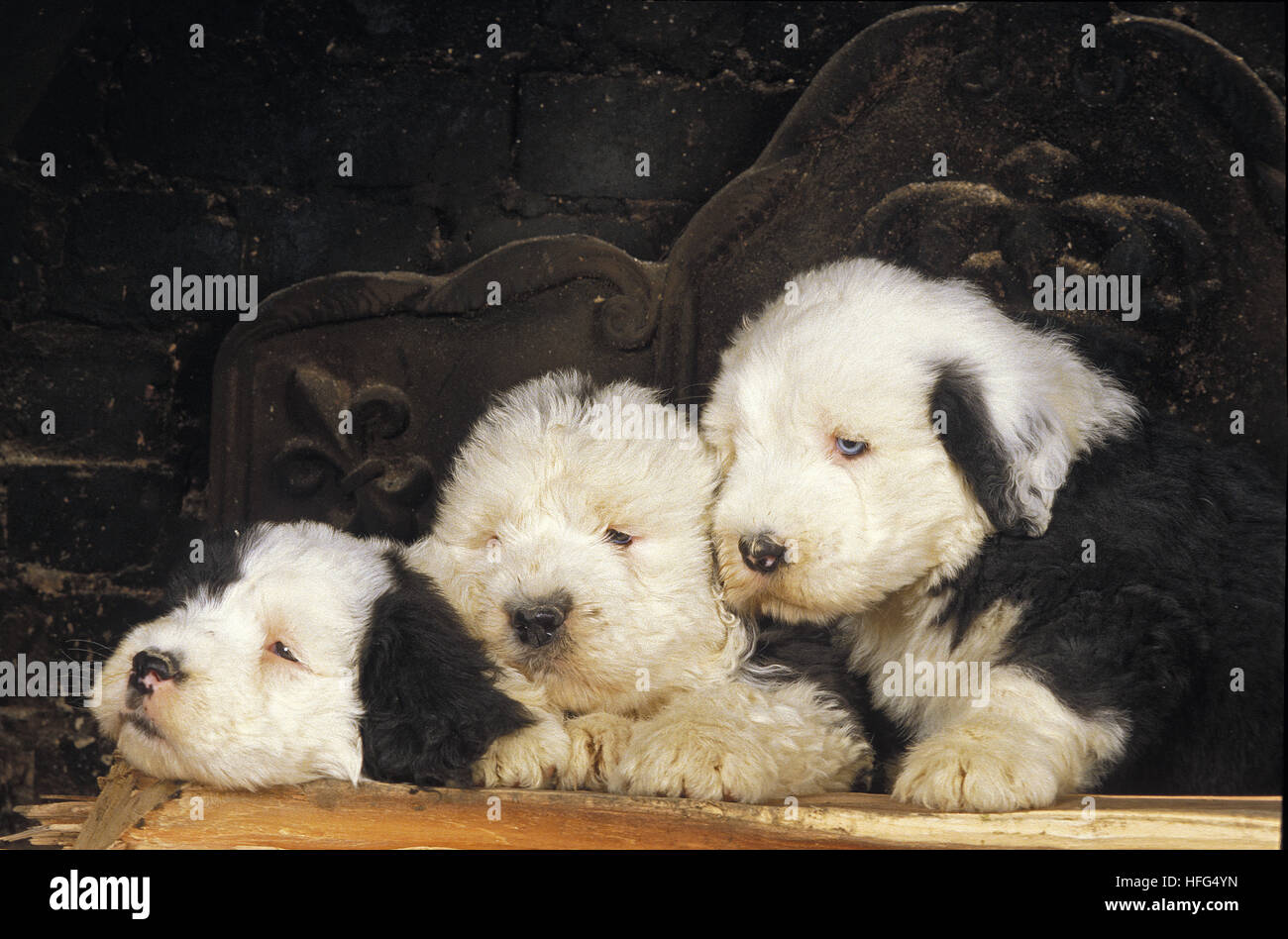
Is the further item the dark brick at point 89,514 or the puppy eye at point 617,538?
the dark brick at point 89,514

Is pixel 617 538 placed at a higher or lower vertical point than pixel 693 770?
higher

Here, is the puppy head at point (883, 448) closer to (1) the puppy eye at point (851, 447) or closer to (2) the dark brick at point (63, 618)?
(1) the puppy eye at point (851, 447)

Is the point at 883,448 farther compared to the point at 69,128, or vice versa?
the point at 69,128

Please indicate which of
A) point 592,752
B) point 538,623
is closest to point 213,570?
point 538,623

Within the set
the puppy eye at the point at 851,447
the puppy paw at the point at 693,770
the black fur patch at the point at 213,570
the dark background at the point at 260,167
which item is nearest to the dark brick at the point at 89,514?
the dark background at the point at 260,167

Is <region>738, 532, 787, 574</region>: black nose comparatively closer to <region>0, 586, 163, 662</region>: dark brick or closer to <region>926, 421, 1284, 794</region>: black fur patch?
<region>926, 421, 1284, 794</region>: black fur patch

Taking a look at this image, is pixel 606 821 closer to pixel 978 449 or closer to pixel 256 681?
pixel 256 681

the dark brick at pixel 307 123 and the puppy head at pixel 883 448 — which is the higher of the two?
the dark brick at pixel 307 123

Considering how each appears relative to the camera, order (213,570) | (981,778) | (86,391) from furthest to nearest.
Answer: (86,391)
(213,570)
(981,778)
